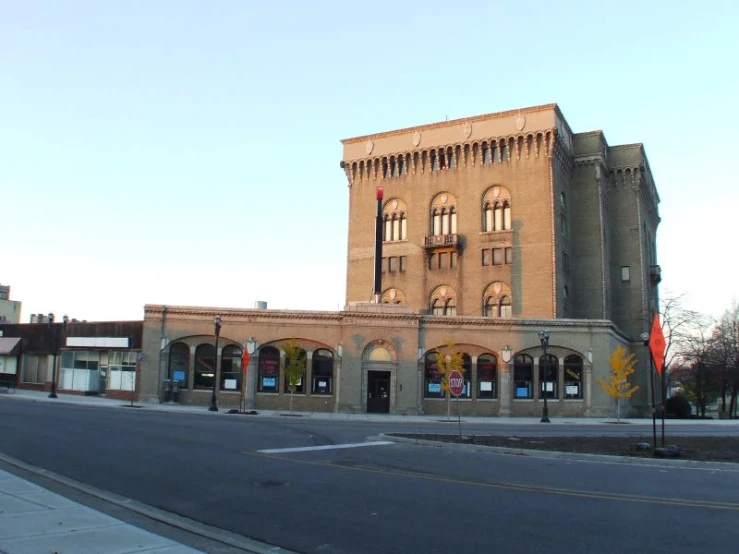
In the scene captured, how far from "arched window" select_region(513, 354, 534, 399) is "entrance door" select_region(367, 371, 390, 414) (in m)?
8.24

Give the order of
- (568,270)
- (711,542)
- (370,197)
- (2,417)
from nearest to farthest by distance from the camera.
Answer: (711,542) → (2,417) → (568,270) → (370,197)

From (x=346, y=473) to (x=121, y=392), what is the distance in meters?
38.3

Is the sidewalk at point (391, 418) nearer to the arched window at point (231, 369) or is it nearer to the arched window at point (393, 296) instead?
the arched window at point (231, 369)

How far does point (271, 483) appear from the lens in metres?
12.7

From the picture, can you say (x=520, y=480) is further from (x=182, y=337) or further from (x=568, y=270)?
(x=568, y=270)

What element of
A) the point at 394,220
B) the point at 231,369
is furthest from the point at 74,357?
the point at 394,220

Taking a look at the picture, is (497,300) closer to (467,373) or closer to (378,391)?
(467,373)

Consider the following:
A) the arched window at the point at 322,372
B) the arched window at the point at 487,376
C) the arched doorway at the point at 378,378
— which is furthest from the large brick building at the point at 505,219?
the arched window at the point at 322,372

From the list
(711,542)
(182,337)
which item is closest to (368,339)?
(182,337)

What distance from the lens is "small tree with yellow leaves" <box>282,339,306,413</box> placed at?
4119 centimetres

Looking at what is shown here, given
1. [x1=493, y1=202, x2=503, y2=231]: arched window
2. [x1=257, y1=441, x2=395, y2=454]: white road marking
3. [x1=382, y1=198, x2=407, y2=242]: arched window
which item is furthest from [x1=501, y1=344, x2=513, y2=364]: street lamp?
[x1=257, y1=441, x2=395, y2=454]: white road marking

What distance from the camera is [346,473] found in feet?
46.7

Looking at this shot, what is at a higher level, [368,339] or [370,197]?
[370,197]

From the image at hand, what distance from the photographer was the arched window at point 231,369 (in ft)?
144
